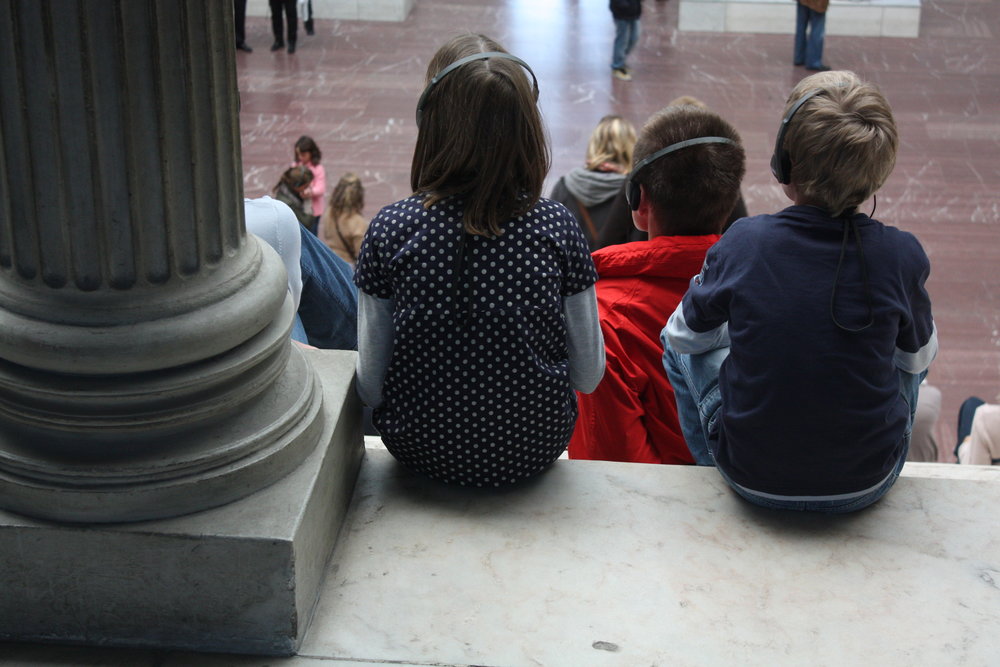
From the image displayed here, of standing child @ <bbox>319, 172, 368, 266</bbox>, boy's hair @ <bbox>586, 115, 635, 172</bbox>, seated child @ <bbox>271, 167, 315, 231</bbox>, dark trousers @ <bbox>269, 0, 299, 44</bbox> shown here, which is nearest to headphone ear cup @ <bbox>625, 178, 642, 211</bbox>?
boy's hair @ <bbox>586, 115, 635, 172</bbox>

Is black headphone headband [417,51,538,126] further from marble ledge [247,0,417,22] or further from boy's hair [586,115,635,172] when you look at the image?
marble ledge [247,0,417,22]

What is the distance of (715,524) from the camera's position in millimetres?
2719

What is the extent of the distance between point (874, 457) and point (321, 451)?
1.25 meters

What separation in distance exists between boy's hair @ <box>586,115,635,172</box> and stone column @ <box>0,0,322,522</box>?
11.3 ft

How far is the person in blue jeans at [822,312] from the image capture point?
250cm

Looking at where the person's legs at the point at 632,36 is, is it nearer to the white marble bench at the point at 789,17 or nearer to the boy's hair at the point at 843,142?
the white marble bench at the point at 789,17

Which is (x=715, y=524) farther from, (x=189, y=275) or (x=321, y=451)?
(x=189, y=275)

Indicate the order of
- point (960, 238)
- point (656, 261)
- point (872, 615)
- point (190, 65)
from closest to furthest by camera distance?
point (190, 65)
point (872, 615)
point (656, 261)
point (960, 238)

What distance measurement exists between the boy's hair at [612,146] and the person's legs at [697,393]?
2.65m

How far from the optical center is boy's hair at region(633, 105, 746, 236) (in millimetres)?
3107

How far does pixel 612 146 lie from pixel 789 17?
10.2 meters

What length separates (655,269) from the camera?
3.15 meters

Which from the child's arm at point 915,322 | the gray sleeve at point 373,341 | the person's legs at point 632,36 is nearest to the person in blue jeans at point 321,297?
the gray sleeve at point 373,341

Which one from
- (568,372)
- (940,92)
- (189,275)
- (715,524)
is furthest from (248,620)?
(940,92)
